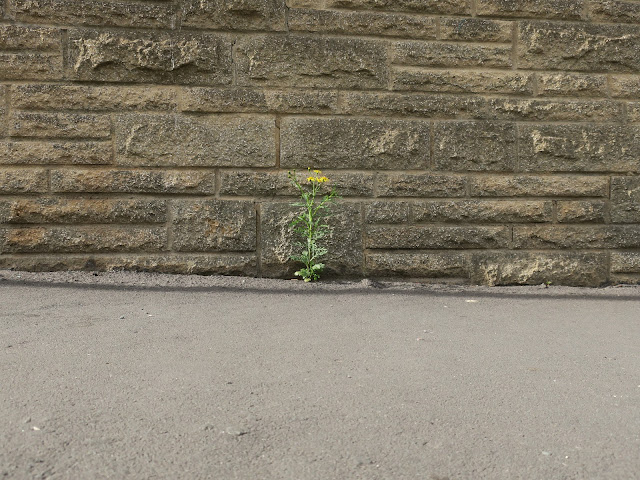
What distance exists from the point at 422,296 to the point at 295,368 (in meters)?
1.86

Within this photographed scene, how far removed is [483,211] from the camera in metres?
4.80

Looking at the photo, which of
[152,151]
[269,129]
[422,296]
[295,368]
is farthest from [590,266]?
[152,151]

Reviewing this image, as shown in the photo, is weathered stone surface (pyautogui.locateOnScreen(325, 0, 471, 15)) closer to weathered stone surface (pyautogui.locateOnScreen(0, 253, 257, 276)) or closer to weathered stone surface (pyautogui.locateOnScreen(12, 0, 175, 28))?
weathered stone surface (pyautogui.locateOnScreen(12, 0, 175, 28))

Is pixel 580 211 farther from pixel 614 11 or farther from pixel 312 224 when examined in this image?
pixel 312 224

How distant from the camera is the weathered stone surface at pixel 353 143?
183 inches

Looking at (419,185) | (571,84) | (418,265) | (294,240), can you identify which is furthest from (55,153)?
(571,84)

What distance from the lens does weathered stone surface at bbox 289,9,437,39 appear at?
4.61 m

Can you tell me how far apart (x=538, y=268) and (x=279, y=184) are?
2121 millimetres

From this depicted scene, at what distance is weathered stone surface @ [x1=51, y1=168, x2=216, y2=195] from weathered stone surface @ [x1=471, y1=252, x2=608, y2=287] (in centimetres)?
216

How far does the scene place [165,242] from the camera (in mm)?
4590

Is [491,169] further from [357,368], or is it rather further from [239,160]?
[357,368]

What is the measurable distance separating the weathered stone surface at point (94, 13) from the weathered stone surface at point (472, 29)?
203 centimetres

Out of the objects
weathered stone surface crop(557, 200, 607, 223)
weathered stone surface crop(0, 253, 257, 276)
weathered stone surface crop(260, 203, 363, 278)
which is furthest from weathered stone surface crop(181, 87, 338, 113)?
weathered stone surface crop(557, 200, 607, 223)

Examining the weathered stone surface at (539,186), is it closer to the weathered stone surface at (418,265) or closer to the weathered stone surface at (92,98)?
the weathered stone surface at (418,265)
